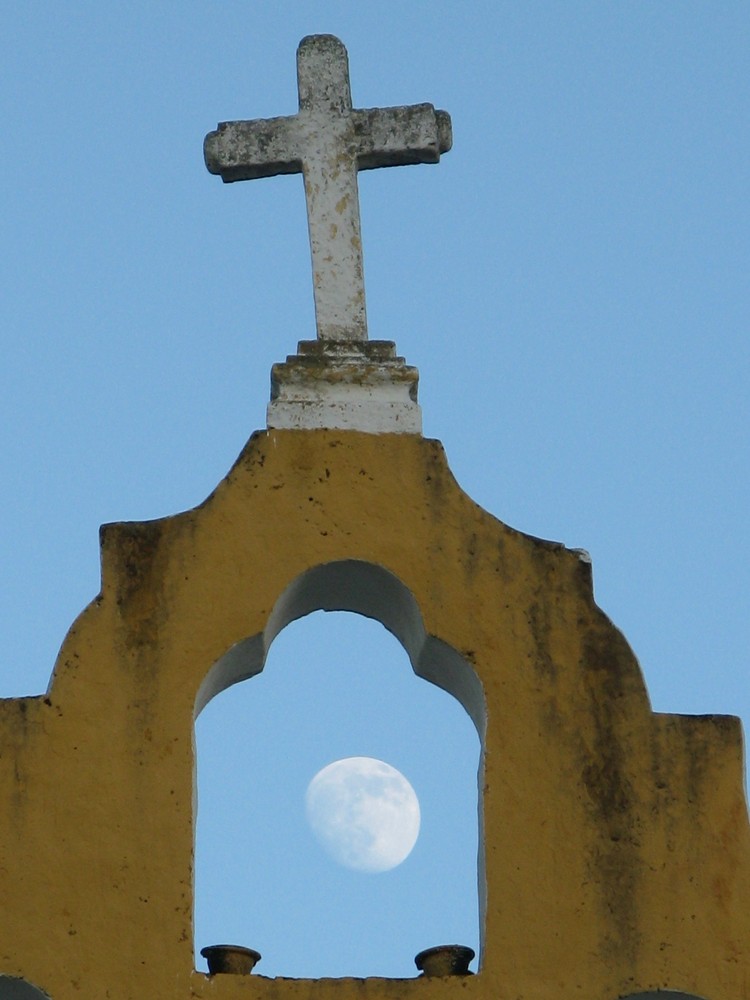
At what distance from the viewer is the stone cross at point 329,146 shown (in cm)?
1003

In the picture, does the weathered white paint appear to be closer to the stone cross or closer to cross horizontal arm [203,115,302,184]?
the stone cross

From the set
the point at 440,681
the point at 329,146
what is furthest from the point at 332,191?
the point at 440,681

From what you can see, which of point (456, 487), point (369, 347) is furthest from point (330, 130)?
point (456, 487)

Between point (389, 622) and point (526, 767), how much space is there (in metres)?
0.98

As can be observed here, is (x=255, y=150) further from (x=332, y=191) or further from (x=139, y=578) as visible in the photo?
(x=139, y=578)

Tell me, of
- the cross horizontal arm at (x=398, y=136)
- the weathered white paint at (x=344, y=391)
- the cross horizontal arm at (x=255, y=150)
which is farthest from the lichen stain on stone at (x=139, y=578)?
the cross horizontal arm at (x=398, y=136)

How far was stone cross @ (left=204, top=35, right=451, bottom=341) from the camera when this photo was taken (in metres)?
10.0

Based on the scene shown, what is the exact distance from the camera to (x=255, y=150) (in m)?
10.3

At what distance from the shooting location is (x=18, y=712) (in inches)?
357

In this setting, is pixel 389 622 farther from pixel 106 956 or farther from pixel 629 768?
pixel 106 956

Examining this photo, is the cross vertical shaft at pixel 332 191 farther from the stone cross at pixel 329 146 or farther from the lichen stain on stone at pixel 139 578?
the lichen stain on stone at pixel 139 578

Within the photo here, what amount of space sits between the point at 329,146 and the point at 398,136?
29cm

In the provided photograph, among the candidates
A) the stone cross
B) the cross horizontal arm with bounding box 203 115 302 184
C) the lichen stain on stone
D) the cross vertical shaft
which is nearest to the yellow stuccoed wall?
the lichen stain on stone

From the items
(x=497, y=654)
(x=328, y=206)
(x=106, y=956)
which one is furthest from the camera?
(x=328, y=206)
